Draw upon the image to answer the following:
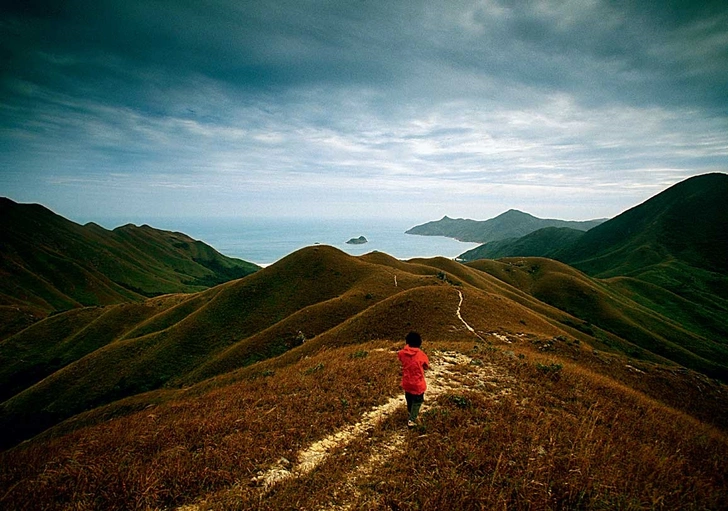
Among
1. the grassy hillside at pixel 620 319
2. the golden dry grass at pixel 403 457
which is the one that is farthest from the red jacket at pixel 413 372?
the grassy hillside at pixel 620 319

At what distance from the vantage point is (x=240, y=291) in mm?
53531

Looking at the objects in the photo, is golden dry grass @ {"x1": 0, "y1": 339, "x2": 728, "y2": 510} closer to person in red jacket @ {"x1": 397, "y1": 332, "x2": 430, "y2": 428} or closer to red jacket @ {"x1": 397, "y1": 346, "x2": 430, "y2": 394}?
person in red jacket @ {"x1": 397, "y1": 332, "x2": 430, "y2": 428}

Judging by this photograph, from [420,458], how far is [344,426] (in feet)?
9.55

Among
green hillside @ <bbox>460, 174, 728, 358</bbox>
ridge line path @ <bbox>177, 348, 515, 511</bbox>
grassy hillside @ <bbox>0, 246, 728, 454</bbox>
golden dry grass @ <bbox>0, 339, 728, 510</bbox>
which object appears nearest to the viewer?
golden dry grass @ <bbox>0, 339, 728, 510</bbox>

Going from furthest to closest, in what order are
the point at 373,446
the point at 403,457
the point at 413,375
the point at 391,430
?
the point at 391,430
the point at 413,375
the point at 373,446
the point at 403,457

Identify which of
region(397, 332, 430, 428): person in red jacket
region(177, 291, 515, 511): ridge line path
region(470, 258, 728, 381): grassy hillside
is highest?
region(397, 332, 430, 428): person in red jacket

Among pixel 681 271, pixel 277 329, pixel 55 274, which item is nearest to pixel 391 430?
pixel 277 329

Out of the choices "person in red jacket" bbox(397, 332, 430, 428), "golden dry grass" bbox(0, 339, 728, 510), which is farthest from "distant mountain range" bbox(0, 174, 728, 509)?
"person in red jacket" bbox(397, 332, 430, 428)

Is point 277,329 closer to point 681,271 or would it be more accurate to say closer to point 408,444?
A: point 408,444

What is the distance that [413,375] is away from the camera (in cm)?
860

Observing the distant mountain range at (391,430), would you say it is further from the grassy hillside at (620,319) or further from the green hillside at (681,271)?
the green hillside at (681,271)

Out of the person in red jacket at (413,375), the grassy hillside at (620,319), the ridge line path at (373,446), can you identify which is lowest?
the grassy hillside at (620,319)

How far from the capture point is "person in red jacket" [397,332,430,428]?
8594mm

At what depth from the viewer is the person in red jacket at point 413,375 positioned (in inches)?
338
